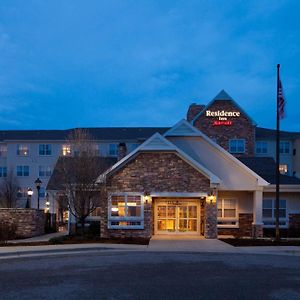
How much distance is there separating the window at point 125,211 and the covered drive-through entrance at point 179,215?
242 centimetres

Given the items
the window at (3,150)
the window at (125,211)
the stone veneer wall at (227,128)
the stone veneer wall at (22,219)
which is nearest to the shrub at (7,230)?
the stone veneer wall at (22,219)

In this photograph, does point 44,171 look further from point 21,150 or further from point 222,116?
point 222,116

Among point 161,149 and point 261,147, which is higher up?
point 261,147

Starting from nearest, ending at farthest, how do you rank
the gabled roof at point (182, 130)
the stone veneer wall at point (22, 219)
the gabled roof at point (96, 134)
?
the stone veneer wall at point (22, 219), the gabled roof at point (182, 130), the gabled roof at point (96, 134)

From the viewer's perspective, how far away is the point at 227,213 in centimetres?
3072

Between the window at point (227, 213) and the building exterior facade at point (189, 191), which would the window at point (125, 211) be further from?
the window at point (227, 213)

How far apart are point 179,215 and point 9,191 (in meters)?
27.1

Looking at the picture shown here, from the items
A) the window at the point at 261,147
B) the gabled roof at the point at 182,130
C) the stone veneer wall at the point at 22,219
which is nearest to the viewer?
the stone veneer wall at the point at 22,219

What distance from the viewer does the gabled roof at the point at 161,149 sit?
26828 millimetres

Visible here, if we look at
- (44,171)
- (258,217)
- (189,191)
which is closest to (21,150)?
(44,171)

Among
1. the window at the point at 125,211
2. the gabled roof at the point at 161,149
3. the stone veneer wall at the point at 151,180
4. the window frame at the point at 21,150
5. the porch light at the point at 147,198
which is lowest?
the window at the point at 125,211

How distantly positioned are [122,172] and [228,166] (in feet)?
22.2

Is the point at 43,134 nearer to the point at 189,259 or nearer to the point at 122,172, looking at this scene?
the point at 122,172

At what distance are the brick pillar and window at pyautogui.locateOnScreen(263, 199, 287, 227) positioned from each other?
5489mm
